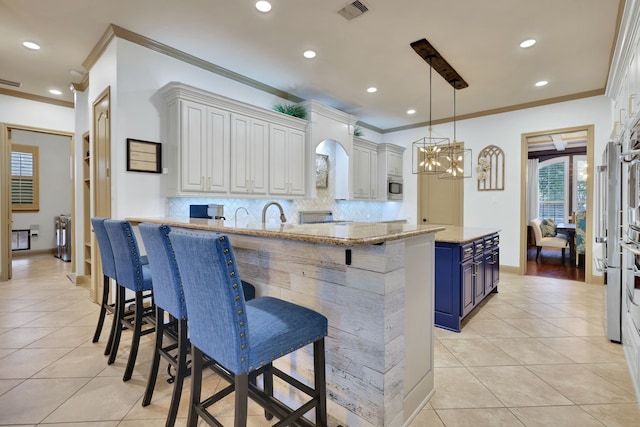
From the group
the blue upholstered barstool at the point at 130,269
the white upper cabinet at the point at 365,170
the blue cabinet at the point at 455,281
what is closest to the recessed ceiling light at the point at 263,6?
the blue upholstered barstool at the point at 130,269

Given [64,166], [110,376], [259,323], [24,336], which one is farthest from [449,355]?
[64,166]

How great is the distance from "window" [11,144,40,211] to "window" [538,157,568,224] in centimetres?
1304

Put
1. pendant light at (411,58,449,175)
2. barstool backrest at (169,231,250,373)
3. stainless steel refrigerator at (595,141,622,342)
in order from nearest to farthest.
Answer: barstool backrest at (169,231,250,373), stainless steel refrigerator at (595,141,622,342), pendant light at (411,58,449,175)

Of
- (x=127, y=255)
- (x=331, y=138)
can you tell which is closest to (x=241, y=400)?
(x=127, y=255)

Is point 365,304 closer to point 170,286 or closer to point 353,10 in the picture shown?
point 170,286

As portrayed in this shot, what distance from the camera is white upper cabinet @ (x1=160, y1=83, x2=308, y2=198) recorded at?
10.6ft

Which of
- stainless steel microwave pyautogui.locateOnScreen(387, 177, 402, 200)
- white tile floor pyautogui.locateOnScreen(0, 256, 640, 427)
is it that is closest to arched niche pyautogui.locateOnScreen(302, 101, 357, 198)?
stainless steel microwave pyautogui.locateOnScreen(387, 177, 402, 200)

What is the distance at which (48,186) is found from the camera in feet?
23.3

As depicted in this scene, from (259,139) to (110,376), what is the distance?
2848 millimetres

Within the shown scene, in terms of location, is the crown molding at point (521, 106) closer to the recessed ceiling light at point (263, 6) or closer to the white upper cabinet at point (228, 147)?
the white upper cabinet at point (228, 147)

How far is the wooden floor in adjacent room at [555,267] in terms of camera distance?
5.27 meters

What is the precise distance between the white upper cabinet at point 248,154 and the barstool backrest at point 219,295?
8.50 feet

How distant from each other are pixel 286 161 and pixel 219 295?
3378 millimetres

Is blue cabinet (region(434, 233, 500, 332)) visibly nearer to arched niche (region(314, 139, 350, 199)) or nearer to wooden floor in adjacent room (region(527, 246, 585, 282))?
arched niche (region(314, 139, 350, 199))
